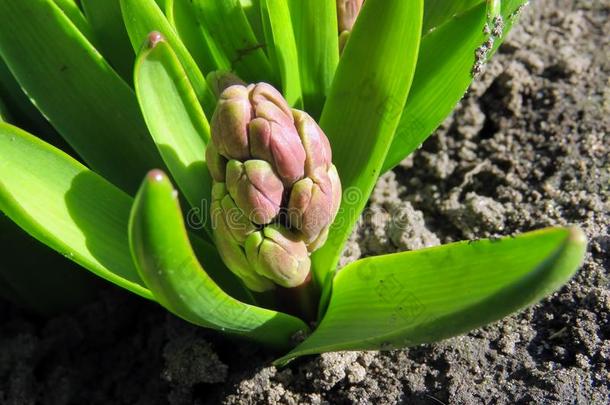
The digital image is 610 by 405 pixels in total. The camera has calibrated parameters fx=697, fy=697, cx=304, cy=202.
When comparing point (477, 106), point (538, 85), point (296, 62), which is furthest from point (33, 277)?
point (538, 85)

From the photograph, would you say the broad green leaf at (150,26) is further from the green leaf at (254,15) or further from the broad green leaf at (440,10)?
the broad green leaf at (440,10)

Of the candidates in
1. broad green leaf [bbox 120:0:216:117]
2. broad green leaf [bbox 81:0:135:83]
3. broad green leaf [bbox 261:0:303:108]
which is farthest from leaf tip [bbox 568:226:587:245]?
broad green leaf [bbox 81:0:135:83]

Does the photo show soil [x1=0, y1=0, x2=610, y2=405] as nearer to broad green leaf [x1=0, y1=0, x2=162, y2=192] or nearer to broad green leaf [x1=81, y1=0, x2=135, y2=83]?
broad green leaf [x1=0, y1=0, x2=162, y2=192]

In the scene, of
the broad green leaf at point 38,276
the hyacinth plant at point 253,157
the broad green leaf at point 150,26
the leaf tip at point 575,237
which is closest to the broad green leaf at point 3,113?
the hyacinth plant at point 253,157

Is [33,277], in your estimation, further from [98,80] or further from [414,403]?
[414,403]

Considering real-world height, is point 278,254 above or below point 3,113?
below

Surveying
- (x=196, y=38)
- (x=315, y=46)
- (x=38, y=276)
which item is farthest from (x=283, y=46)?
(x=38, y=276)

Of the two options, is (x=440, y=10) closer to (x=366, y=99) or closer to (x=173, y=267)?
(x=366, y=99)
